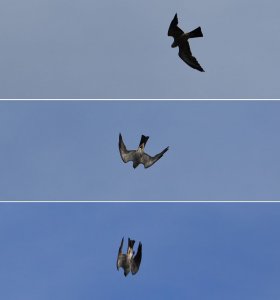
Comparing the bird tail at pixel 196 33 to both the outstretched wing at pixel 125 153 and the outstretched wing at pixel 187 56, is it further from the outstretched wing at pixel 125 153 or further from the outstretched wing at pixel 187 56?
the outstretched wing at pixel 125 153

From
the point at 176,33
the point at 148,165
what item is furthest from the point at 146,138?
the point at 176,33
